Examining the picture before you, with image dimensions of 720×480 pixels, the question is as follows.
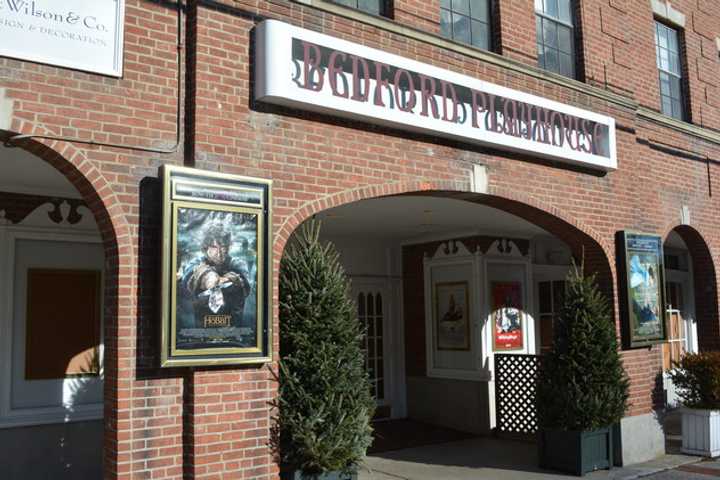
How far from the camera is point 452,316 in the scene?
40.6ft

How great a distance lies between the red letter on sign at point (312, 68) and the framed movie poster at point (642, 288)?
5.14 metres

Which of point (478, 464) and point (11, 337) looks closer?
point (11, 337)

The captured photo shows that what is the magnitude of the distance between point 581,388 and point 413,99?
3959mm

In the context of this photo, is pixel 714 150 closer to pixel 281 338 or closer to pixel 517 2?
pixel 517 2

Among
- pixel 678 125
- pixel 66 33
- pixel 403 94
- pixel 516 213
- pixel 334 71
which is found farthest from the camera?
pixel 678 125

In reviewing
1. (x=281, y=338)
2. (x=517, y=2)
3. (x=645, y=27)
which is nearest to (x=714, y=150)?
(x=645, y=27)

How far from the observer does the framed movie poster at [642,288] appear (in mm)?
9711

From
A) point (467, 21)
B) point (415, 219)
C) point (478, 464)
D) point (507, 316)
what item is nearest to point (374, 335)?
point (507, 316)

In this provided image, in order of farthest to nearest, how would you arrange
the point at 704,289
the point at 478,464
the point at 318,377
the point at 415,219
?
the point at 704,289 < the point at 415,219 < the point at 478,464 < the point at 318,377

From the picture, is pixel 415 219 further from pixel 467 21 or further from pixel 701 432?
pixel 701 432

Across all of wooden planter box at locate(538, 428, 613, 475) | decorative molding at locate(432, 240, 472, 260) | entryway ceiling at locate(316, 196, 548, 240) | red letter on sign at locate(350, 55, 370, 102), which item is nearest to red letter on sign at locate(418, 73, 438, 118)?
red letter on sign at locate(350, 55, 370, 102)

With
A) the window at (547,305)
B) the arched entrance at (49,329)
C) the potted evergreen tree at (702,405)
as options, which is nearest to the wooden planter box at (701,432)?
the potted evergreen tree at (702,405)

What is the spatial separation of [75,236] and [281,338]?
327 centimetres

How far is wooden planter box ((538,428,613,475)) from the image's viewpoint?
8.60m
